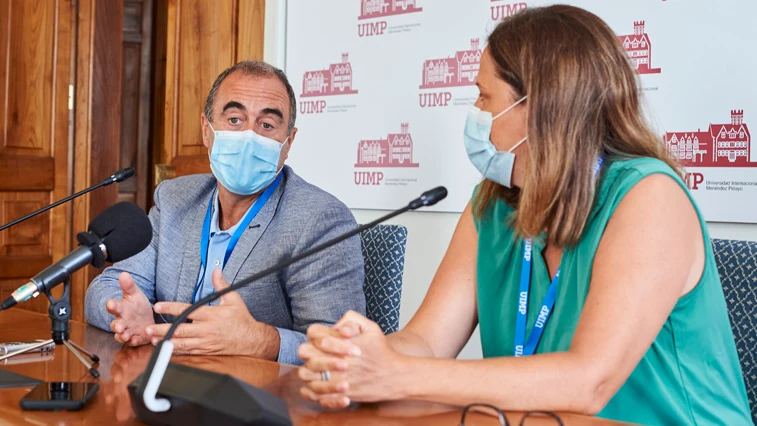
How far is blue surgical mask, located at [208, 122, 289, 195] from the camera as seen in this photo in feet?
6.54

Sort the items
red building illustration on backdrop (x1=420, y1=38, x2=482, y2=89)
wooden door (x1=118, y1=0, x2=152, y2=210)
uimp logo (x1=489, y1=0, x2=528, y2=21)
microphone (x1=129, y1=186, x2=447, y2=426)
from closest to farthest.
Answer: microphone (x1=129, y1=186, x2=447, y2=426) < uimp logo (x1=489, y1=0, x2=528, y2=21) < red building illustration on backdrop (x1=420, y1=38, x2=482, y2=89) < wooden door (x1=118, y1=0, x2=152, y2=210)

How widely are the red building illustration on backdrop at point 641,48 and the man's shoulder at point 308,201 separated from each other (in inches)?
42.3

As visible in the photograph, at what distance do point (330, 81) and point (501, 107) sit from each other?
1927 mm

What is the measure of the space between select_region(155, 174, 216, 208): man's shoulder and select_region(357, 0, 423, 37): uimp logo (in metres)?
1.19

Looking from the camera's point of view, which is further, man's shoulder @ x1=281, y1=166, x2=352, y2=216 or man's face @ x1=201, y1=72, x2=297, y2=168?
man's face @ x1=201, y1=72, x2=297, y2=168

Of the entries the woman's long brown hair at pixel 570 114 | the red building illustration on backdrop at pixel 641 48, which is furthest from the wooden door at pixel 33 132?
the woman's long brown hair at pixel 570 114

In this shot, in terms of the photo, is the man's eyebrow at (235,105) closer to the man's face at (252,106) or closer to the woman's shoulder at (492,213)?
the man's face at (252,106)

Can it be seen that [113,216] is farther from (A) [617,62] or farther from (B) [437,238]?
(B) [437,238]

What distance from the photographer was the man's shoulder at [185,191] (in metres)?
2.12

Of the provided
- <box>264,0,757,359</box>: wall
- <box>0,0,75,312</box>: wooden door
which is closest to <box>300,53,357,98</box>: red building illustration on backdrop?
<box>264,0,757,359</box>: wall

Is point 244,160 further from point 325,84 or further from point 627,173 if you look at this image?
point 325,84

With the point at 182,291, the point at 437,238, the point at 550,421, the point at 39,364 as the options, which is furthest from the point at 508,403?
the point at 437,238

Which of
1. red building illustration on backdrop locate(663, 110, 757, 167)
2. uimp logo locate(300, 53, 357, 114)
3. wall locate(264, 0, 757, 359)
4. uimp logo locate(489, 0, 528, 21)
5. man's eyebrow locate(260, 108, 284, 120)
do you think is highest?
uimp logo locate(489, 0, 528, 21)

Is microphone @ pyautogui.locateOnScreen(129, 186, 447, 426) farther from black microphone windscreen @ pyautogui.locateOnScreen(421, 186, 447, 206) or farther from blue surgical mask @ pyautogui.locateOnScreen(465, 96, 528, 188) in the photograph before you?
blue surgical mask @ pyautogui.locateOnScreen(465, 96, 528, 188)
